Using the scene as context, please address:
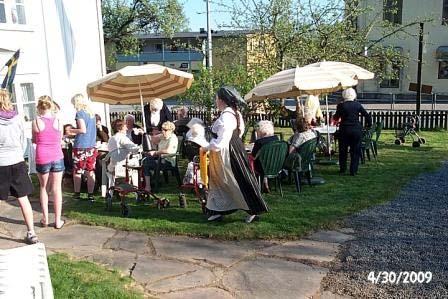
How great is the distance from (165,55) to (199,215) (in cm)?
4507

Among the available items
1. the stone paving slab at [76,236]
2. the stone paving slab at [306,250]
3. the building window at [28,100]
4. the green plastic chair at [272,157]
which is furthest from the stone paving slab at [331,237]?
the building window at [28,100]

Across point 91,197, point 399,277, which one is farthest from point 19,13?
point 399,277

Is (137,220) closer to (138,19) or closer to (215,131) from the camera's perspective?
(215,131)

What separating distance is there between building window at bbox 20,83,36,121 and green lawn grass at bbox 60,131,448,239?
5391 mm

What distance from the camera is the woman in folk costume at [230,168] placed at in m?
5.24

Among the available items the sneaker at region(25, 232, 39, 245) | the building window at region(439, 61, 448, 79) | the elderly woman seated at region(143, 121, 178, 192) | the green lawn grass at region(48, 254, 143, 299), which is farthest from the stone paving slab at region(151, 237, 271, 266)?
the building window at region(439, 61, 448, 79)

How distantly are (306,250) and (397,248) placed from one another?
0.98m

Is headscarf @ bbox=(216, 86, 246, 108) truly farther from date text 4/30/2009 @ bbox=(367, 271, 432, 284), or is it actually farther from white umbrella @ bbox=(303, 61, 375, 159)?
white umbrella @ bbox=(303, 61, 375, 159)

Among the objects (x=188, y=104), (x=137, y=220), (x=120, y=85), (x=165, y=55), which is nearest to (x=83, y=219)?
(x=137, y=220)

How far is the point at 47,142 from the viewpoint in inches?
217

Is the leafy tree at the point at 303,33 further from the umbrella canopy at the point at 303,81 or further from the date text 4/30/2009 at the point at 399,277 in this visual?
the date text 4/30/2009 at the point at 399,277

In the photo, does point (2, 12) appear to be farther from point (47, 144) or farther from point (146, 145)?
point (47, 144)

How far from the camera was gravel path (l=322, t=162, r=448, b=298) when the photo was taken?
12.9 feet

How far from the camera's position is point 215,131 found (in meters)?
5.27
